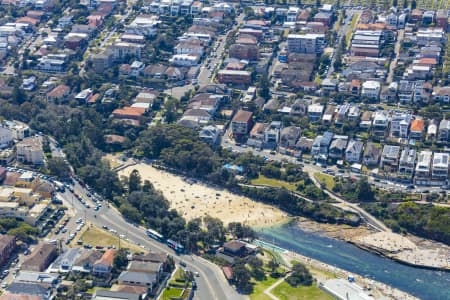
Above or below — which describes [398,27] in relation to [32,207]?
above

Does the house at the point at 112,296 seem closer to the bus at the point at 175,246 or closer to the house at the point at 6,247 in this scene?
the bus at the point at 175,246

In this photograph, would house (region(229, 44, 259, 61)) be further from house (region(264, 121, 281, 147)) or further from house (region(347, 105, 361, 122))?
house (region(264, 121, 281, 147))

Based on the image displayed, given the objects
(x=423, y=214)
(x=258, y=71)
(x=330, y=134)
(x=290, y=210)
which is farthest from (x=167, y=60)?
(x=423, y=214)

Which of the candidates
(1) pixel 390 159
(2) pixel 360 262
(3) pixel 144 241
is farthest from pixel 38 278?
(1) pixel 390 159

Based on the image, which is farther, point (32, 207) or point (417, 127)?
point (417, 127)

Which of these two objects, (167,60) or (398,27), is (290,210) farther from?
(398,27)

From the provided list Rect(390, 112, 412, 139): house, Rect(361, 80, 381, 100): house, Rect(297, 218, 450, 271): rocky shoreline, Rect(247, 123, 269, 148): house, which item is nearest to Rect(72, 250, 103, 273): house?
Rect(297, 218, 450, 271): rocky shoreline

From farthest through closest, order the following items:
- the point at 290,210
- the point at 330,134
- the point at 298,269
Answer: the point at 330,134
the point at 290,210
the point at 298,269

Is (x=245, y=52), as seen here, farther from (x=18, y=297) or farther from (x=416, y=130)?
(x=18, y=297)
